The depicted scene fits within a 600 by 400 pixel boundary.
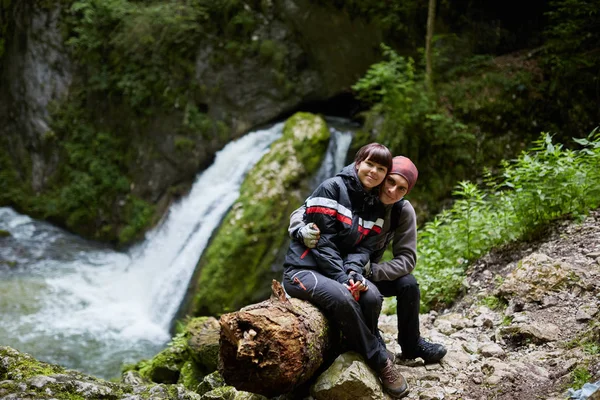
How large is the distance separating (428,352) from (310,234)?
4.18 feet

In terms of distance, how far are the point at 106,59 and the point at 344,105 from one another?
5955 millimetres

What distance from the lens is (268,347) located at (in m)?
2.72

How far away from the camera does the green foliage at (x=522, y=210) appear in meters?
4.81

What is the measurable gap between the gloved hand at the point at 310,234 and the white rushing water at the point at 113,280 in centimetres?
518

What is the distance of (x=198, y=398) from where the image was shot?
3.72 metres

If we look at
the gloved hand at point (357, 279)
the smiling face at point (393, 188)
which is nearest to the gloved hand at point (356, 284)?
the gloved hand at point (357, 279)

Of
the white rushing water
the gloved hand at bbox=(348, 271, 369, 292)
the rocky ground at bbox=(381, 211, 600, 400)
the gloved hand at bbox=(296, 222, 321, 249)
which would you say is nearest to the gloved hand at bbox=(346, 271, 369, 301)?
the gloved hand at bbox=(348, 271, 369, 292)

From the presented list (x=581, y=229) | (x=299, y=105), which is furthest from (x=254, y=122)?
(x=581, y=229)

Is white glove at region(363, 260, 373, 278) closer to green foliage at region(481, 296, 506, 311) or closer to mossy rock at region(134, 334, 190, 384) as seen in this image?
green foliage at region(481, 296, 506, 311)

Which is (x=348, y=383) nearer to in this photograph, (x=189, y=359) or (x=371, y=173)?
(x=371, y=173)

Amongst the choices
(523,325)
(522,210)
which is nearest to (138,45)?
(522,210)

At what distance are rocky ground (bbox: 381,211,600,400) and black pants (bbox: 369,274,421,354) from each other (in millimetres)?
231

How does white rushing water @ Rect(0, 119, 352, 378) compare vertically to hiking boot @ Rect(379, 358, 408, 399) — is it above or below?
below

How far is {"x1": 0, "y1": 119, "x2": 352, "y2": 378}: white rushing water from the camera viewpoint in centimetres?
764
